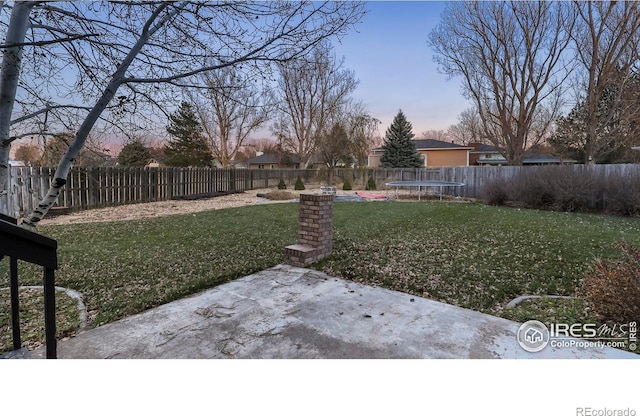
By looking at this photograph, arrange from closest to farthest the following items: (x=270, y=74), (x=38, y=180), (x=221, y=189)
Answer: (x=270, y=74), (x=38, y=180), (x=221, y=189)

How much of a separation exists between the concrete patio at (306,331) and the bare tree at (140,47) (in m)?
1.19

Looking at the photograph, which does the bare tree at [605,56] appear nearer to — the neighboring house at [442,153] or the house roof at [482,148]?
the neighboring house at [442,153]

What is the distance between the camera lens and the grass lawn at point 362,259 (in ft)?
11.0

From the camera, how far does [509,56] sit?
56.3ft

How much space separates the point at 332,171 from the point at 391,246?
17.7 metres

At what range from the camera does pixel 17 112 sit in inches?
103

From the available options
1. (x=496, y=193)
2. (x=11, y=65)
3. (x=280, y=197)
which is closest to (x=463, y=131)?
(x=496, y=193)

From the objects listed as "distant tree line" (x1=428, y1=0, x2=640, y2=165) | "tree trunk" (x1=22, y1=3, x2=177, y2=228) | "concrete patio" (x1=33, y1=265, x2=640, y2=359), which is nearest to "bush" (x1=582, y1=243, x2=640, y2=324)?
"concrete patio" (x1=33, y1=265, x2=640, y2=359)

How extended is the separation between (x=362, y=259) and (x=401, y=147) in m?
25.0

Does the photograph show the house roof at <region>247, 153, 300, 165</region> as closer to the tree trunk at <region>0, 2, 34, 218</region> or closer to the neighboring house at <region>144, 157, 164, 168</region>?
the neighboring house at <region>144, 157, 164, 168</region>

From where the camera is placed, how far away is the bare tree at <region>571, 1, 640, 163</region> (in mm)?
14312
